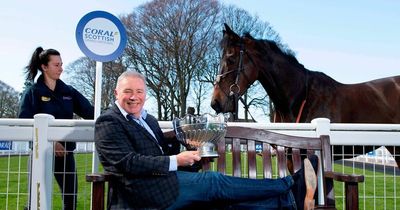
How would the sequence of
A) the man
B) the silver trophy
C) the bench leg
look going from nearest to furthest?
the man → the bench leg → the silver trophy

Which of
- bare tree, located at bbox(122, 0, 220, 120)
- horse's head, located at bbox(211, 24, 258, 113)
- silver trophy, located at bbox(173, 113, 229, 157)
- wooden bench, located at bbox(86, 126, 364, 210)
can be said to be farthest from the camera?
bare tree, located at bbox(122, 0, 220, 120)

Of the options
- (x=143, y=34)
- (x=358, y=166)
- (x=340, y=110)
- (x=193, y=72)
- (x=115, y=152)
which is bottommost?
(x=358, y=166)

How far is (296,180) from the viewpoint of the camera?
2760mm

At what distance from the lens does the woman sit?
3.63 metres

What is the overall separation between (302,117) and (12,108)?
35.0m

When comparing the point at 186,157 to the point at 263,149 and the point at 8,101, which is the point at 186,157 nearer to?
the point at 263,149

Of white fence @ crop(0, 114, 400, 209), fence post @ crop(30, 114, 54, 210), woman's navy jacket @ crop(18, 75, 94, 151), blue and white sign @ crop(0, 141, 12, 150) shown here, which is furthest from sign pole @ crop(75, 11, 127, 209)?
blue and white sign @ crop(0, 141, 12, 150)

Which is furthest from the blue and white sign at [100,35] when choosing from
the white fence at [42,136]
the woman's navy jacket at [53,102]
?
the white fence at [42,136]

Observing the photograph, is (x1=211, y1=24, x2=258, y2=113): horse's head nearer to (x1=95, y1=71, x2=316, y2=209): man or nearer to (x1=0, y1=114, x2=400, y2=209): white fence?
(x1=0, y1=114, x2=400, y2=209): white fence

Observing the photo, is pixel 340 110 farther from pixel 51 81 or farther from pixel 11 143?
pixel 11 143

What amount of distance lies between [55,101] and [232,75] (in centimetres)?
188

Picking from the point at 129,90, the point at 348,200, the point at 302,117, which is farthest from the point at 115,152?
the point at 302,117

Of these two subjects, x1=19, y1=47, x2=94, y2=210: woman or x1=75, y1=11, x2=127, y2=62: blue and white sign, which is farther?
x1=75, y1=11, x2=127, y2=62: blue and white sign

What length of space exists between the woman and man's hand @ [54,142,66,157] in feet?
0.14
